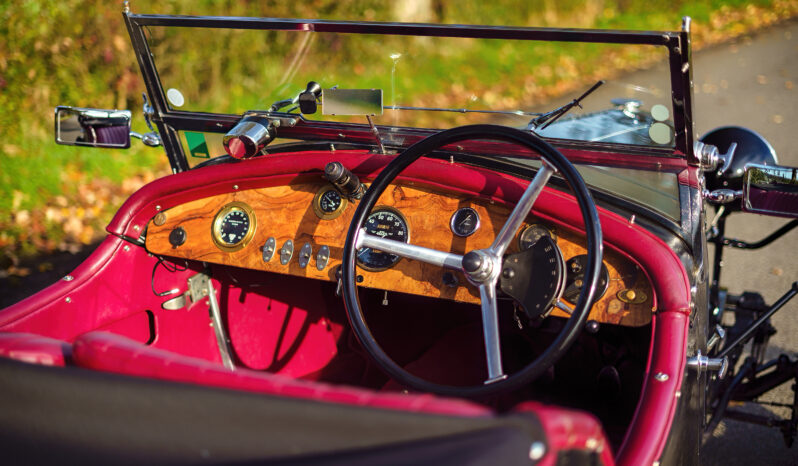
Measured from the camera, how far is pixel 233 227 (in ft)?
7.73

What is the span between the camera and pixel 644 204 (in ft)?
6.70

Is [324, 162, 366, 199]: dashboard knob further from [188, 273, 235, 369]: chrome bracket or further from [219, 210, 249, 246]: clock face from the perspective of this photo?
[188, 273, 235, 369]: chrome bracket

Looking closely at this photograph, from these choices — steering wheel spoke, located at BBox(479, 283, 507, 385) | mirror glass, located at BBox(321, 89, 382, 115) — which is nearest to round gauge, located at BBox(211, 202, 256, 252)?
mirror glass, located at BBox(321, 89, 382, 115)

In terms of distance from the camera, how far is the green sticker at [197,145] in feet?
8.83

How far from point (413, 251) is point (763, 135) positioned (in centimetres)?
Result: 538

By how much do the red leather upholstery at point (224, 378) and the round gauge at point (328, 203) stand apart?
3.47 ft

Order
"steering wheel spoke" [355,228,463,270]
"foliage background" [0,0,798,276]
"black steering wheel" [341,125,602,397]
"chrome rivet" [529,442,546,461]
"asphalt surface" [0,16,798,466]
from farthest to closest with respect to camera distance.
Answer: "foliage background" [0,0,798,276], "asphalt surface" [0,16,798,466], "steering wheel spoke" [355,228,463,270], "black steering wheel" [341,125,602,397], "chrome rivet" [529,442,546,461]

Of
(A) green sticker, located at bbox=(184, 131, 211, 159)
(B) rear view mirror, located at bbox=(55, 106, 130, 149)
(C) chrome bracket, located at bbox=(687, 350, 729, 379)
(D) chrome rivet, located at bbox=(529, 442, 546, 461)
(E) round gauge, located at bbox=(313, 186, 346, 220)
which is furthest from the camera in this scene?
(A) green sticker, located at bbox=(184, 131, 211, 159)

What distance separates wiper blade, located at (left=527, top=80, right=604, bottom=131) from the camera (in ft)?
7.17

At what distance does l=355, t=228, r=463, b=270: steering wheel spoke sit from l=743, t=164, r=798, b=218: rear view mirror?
3.22 ft

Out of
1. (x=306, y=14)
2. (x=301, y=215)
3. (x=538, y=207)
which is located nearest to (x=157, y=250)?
(x=301, y=215)

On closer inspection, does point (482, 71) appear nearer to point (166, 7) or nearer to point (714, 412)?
point (166, 7)

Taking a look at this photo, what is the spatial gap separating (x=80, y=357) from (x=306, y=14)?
269 inches

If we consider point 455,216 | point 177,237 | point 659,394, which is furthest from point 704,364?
point 177,237
